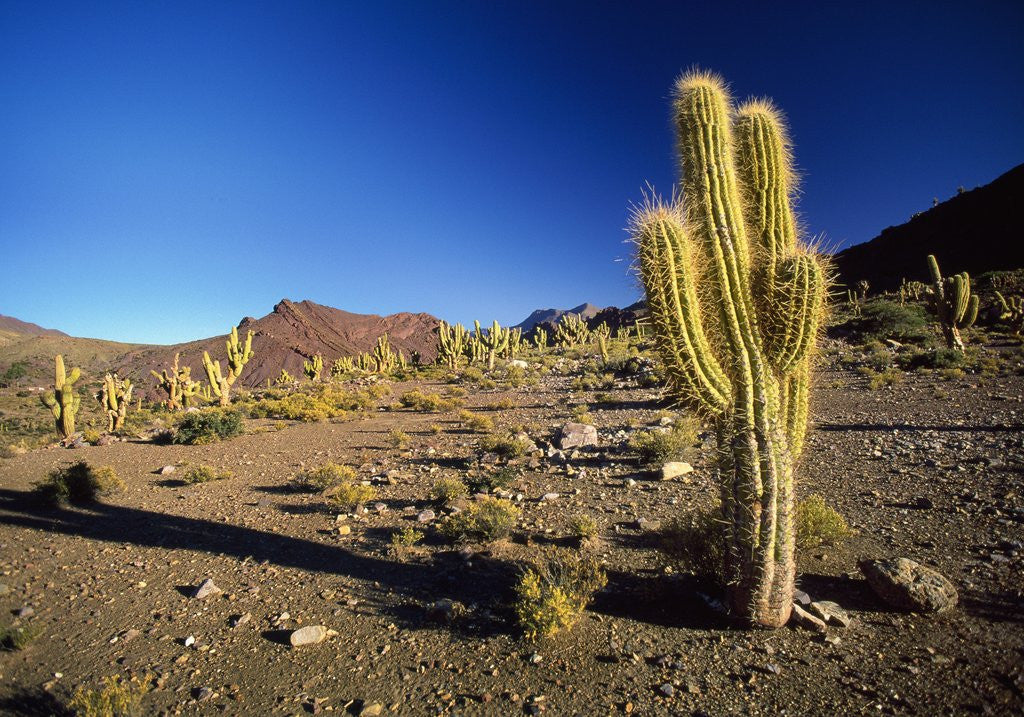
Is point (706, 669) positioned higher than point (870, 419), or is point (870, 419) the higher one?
point (870, 419)

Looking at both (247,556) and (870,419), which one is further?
(870,419)

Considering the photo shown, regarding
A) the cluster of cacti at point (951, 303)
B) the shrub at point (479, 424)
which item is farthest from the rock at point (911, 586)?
the cluster of cacti at point (951, 303)

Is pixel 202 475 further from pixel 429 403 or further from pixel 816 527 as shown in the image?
pixel 816 527

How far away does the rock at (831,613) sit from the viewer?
3.78m

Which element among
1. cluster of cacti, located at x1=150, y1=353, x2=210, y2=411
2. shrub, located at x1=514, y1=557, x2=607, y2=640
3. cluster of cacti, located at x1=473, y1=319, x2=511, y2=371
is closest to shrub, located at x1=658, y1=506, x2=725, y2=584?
shrub, located at x1=514, y1=557, x2=607, y2=640

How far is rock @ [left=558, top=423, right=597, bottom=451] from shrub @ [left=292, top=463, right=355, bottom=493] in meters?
4.47

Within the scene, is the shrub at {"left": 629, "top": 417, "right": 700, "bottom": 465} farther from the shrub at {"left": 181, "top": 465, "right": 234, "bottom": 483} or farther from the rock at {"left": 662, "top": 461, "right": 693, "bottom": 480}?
the shrub at {"left": 181, "top": 465, "right": 234, "bottom": 483}

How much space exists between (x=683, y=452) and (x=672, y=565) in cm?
409

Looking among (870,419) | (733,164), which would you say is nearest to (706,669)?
(733,164)

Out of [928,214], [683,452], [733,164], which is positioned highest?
[928,214]

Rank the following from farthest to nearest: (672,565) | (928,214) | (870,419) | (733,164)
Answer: (928,214), (870,419), (672,565), (733,164)

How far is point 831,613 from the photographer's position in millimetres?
3832

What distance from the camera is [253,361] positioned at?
72500 mm

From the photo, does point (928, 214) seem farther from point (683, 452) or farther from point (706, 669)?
point (706, 669)
